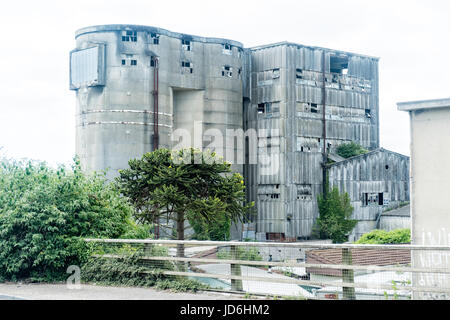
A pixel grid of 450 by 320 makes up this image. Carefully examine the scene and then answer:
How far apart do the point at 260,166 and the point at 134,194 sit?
22732 mm

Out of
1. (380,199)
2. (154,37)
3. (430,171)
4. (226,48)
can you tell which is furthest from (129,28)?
(430,171)

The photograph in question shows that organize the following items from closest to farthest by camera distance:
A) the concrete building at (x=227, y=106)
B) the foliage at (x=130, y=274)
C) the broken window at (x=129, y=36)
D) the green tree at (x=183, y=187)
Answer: the foliage at (x=130, y=274) → the green tree at (x=183, y=187) → the concrete building at (x=227, y=106) → the broken window at (x=129, y=36)

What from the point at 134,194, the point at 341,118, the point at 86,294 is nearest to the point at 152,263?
the point at 86,294

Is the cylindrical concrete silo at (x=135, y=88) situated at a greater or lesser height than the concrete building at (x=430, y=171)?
greater

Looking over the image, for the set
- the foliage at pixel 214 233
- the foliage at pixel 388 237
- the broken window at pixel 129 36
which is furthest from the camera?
the foliage at pixel 214 233

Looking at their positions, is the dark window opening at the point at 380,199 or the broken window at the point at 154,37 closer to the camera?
the broken window at the point at 154,37

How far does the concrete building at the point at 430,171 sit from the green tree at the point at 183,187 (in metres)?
23.1

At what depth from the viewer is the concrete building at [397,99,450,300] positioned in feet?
54.6

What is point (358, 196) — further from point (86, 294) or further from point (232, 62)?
point (86, 294)

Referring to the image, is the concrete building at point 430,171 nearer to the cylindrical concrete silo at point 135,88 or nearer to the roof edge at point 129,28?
the cylindrical concrete silo at point 135,88

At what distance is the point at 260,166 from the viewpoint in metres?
61.9

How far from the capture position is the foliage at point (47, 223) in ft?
51.5

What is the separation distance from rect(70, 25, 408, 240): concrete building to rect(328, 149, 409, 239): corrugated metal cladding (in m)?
2.40

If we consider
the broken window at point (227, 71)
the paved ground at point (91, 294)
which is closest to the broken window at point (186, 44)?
the broken window at point (227, 71)
